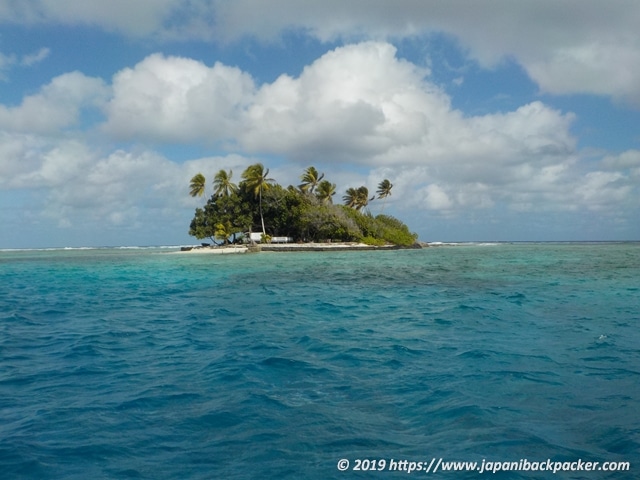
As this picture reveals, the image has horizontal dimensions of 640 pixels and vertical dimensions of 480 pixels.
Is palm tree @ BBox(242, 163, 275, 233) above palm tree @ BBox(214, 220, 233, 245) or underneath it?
above

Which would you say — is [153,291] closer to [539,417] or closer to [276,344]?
[276,344]

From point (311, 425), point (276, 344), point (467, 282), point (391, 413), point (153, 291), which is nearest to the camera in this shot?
point (311, 425)

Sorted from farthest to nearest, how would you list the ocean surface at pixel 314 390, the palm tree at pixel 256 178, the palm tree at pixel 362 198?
the palm tree at pixel 362 198 < the palm tree at pixel 256 178 < the ocean surface at pixel 314 390

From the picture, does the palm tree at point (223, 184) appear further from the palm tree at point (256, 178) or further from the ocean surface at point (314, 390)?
the ocean surface at point (314, 390)

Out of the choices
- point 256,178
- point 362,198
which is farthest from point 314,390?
point 362,198

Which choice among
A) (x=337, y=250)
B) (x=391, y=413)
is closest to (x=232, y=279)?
(x=391, y=413)

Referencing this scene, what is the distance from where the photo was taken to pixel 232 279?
80.2ft

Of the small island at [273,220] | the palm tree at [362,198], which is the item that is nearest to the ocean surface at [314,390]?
the small island at [273,220]

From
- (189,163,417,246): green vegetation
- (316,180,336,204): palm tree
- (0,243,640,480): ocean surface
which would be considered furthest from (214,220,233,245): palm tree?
(0,243,640,480): ocean surface

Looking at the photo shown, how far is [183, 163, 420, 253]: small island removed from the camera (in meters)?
64.6

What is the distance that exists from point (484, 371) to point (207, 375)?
4.19m

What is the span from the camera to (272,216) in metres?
69.1

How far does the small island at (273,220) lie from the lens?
64562 millimetres

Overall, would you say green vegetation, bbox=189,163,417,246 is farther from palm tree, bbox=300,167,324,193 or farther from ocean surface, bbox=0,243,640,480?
ocean surface, bbox=0,243,640,480
